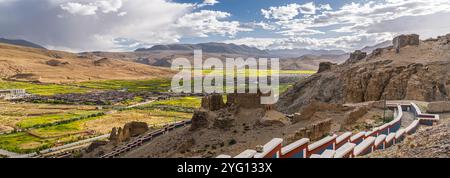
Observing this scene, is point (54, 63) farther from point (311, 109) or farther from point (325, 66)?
point (311, 109)

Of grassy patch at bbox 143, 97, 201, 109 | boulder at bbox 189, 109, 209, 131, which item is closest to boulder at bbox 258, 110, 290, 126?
boulder at bbox 189, 109, 209, 131

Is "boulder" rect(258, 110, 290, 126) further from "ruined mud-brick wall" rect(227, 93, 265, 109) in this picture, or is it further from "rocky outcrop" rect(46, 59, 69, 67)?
"rocky outcrop" rect(46, 59, 69, 67)

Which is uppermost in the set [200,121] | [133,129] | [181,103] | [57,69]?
[57,69]

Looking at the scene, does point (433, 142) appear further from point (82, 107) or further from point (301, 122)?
point (82, 107)

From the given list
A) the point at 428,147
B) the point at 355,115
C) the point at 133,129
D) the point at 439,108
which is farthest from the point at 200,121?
the point at 439,108

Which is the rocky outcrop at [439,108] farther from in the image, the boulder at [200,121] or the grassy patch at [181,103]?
the grassy patch at [181,103]

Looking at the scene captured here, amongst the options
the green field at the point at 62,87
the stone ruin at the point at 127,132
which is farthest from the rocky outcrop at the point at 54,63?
the stone ruin at the point at 127,132
